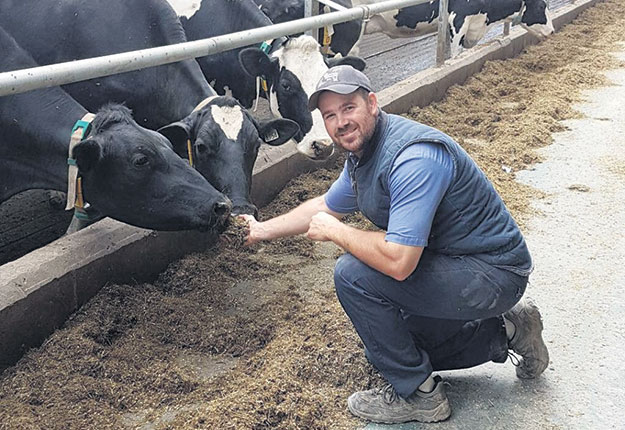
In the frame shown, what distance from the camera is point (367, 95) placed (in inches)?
111

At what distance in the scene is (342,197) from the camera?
3223 millimetres

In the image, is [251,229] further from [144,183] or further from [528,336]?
[528,336]

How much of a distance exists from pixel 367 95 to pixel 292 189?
262cm

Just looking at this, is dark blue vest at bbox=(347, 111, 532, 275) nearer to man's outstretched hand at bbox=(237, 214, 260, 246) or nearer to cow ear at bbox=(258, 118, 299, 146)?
man's outstretched hand at bbox=(237, 214, 260, 246)

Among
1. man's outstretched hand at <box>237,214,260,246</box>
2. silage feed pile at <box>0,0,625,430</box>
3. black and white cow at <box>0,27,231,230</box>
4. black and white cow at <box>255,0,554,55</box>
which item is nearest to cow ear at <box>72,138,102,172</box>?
black and white cow at <box>0,27,231,230</box>

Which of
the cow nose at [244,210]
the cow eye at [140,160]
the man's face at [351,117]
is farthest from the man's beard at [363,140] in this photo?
the cow nose at [244,210]

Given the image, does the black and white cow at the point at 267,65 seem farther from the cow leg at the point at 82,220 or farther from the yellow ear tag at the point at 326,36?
the cow leg at the point at 82,220

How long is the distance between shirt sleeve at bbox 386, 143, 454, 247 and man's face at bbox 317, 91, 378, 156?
20 cm

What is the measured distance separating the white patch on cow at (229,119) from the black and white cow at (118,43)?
28 cm

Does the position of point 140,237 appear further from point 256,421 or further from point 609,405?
point 609,405

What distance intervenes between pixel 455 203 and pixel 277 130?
A: 98.1 inches

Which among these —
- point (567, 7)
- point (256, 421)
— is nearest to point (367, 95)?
point (256, 421)

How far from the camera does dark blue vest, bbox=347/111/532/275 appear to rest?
8.91 feet

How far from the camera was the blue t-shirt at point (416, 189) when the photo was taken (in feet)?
8.30
